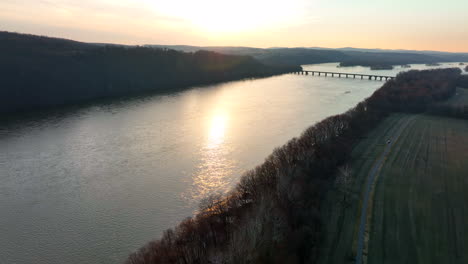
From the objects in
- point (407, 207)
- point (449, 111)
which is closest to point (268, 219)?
point (407, 207)

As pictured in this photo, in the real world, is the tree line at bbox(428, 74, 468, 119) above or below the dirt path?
above

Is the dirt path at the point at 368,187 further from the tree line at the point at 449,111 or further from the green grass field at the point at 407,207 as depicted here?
the tree line at the point at 449,111

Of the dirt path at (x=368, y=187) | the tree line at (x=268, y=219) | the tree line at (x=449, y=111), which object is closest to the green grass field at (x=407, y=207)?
the dirt path at (x=368, y=187)

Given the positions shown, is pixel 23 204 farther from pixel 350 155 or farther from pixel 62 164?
pixel 350 155

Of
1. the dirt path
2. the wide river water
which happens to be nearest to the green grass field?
the dirt path

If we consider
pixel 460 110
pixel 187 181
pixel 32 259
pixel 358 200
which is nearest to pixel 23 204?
pixel 32 259

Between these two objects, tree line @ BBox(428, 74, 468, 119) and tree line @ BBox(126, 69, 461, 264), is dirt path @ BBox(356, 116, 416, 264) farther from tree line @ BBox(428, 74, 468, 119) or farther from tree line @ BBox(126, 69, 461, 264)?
tree line @ BBox(428, 74, 468, 119)
